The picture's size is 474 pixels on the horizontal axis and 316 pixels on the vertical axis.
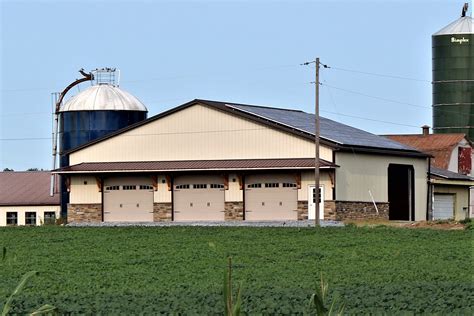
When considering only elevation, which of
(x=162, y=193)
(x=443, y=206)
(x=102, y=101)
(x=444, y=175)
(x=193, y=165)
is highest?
(x=102, y=101)

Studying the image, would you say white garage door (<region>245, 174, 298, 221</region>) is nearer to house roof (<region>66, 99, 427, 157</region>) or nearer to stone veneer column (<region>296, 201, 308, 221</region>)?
stone veneer column (<region>296, 201, 308, 221</region>)

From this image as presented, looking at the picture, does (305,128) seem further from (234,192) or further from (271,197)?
(234,192)

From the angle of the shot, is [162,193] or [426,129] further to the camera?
[426,129]

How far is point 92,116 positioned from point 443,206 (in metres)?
20.5

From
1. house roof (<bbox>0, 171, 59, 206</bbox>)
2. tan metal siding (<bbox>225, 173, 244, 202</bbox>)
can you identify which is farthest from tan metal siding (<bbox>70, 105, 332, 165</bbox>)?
house roof (<bbox>0, 171, 59, 206</bbox>)

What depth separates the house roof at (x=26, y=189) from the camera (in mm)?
69375

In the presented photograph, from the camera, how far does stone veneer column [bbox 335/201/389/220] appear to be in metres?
49.9

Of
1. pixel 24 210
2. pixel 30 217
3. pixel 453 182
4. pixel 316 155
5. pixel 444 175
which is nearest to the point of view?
pixel 316 155

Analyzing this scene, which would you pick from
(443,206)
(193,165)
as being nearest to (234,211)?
(193,165)

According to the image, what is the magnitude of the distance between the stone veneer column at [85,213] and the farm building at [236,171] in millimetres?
56

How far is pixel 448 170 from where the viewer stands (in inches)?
2608

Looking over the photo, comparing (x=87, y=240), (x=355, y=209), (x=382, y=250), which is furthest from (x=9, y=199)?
(x=382, y=250)

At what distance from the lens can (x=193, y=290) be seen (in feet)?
65.4

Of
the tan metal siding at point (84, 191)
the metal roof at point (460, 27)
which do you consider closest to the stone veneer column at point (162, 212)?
the tan metal siding at point (84, 191)
